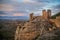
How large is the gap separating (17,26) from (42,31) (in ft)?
1.59

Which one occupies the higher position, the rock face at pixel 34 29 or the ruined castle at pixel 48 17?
the ruined castle at pixel 48 17

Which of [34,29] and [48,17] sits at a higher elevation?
[48,17]

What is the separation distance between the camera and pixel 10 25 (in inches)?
129

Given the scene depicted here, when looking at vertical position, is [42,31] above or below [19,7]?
below

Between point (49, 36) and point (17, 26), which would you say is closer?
point (49, 36)

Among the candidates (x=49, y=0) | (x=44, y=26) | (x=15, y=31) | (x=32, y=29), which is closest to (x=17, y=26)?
(x=15, y=31)

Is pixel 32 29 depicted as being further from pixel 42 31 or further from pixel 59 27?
pixel 59 27

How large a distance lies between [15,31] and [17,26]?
100mm

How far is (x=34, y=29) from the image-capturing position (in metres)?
3.10

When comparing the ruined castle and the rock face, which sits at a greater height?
the ruined castle

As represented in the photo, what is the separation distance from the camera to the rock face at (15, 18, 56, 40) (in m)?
3.05

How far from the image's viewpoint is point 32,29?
3102 millimetres

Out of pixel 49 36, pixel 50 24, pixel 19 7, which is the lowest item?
pixel 49 36

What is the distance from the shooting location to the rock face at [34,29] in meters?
3.05
